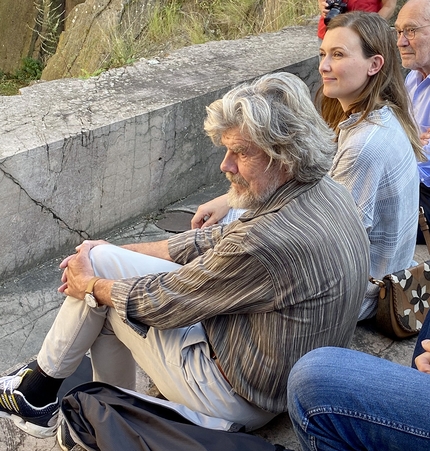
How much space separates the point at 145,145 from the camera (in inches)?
150

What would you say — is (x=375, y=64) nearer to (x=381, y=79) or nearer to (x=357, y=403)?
(x=381, y=79)

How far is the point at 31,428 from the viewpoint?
90.5 inches

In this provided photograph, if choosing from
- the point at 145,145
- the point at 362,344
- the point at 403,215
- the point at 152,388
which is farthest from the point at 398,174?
the point at 145,145

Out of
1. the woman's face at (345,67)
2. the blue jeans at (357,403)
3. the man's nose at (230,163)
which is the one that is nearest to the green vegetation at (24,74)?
the woman's face at (345,67)

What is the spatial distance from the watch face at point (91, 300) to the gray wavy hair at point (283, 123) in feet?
2.24

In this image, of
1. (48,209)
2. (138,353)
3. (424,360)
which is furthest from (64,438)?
(48,209)

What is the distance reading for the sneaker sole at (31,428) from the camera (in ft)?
7.54

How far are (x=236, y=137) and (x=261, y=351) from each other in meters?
0.60

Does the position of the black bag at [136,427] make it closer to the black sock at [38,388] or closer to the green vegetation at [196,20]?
the black sock at [38,388]

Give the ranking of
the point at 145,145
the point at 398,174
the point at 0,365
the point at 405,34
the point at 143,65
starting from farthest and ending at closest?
1. the point at 143,65
2. the point at 145,145
3. the point at 405,34
4. the point at 0,365
5. the point at 398,174

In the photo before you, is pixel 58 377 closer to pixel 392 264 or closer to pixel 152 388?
pixel 152 388

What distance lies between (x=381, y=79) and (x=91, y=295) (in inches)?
53.3

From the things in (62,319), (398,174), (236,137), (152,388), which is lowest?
(152,388)

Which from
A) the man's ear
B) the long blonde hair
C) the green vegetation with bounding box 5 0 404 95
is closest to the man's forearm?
the long blonde hair
